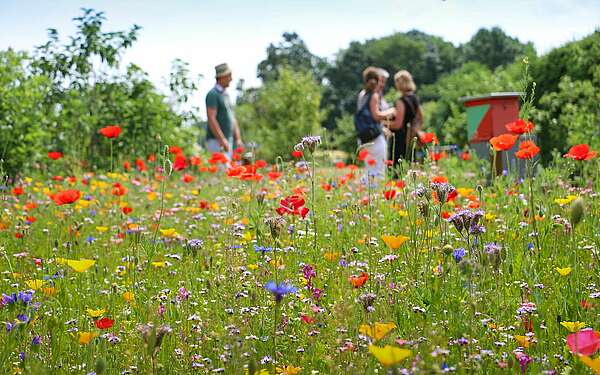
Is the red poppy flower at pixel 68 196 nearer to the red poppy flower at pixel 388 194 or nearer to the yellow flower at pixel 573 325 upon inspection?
the red poppy flower at pixel 388 194

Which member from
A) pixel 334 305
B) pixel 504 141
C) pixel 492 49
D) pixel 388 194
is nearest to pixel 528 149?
pixel 504 141

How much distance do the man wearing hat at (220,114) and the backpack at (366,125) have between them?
1572 millimetres

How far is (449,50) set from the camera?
55719 millimetres

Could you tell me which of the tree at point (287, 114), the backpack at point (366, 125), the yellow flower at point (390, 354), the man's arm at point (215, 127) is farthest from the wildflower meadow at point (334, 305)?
the tree at point (287, 114)

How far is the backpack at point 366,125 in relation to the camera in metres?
7.92

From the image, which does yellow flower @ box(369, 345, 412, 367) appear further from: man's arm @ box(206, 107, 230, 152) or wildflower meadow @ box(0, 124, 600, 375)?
man's arm @ box(206, 107, 230, 152)

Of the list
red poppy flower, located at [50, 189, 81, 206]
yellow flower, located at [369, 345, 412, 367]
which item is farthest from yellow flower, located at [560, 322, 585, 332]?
red poppy flower, located at [50, 189, 81, 206]

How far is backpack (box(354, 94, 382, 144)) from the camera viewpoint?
312 inches

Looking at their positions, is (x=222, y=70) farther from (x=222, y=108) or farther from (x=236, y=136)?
(x=236, y=136)

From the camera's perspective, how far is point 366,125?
7.94 meters

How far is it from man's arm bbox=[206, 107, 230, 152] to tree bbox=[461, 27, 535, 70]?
5181 centimetres

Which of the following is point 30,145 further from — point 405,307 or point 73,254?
point 405,307

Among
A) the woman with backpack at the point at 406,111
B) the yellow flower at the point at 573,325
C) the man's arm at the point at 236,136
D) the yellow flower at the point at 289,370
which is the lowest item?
the yellow flower at the point at 289,370

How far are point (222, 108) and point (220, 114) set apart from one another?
3.3 inches
